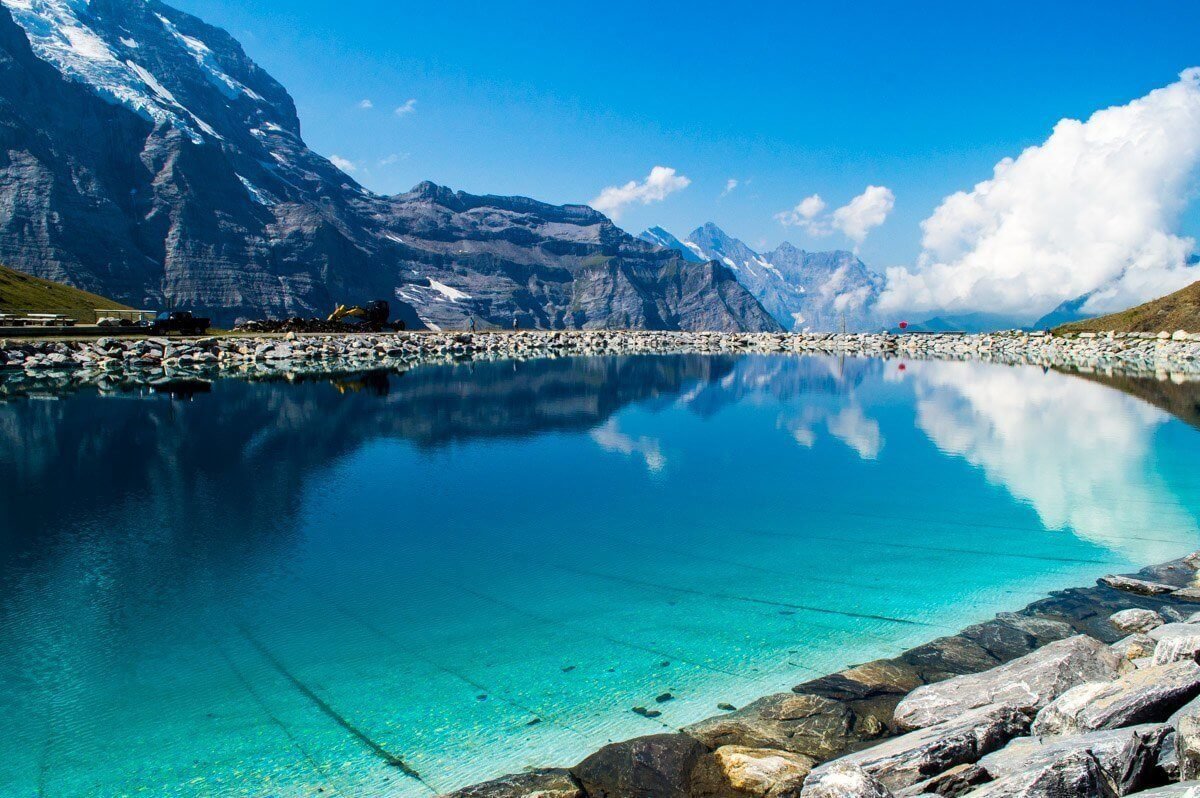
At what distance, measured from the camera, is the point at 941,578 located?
620 inches

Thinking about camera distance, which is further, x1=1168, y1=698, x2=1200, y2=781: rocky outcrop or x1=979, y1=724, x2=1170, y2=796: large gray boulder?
x1=979, y1=724, x2=1170, y2=796: large gray boulder

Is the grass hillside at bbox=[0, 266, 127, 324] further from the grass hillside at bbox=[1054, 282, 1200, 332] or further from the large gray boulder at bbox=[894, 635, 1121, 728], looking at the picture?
the grass hillside at bbox=[1054, 282, 1200, 332]

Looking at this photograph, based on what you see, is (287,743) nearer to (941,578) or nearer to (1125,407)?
(941,578)

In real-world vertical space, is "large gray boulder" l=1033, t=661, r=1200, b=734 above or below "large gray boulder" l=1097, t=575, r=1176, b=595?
above

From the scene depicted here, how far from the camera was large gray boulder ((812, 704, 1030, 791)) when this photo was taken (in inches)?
296

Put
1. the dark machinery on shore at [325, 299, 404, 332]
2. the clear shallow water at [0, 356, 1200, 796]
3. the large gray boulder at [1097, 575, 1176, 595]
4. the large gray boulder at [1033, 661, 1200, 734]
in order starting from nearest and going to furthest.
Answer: the large gray boulder at [1033, 661, 1200, 734] < the clear shallow water at [0, 356, 1200, 796] < the large gray boulder at [1097, 575, 1176, 595] < the dark machinery on shore at [325, 299, 404, 332]

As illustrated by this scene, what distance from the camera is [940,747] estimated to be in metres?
7.71

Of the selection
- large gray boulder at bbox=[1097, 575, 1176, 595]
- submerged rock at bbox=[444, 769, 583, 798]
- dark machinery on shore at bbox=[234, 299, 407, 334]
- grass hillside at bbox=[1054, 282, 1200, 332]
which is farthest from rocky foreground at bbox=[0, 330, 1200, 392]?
large gray boulder at bbox=[1097, 575, 1176, 595]

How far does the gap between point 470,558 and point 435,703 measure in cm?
653

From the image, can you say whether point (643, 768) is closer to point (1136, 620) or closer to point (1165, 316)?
point (1136, 620)

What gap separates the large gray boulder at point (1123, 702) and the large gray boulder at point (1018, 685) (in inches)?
25.1

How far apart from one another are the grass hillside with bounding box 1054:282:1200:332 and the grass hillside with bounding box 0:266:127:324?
492ft

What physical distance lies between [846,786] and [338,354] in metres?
87.1

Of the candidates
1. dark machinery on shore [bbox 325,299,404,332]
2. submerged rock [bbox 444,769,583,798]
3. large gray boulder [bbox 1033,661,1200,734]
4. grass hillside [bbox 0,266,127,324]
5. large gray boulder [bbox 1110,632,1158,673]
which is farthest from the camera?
dark machinery on shore [bbox 325,299,404,332]
